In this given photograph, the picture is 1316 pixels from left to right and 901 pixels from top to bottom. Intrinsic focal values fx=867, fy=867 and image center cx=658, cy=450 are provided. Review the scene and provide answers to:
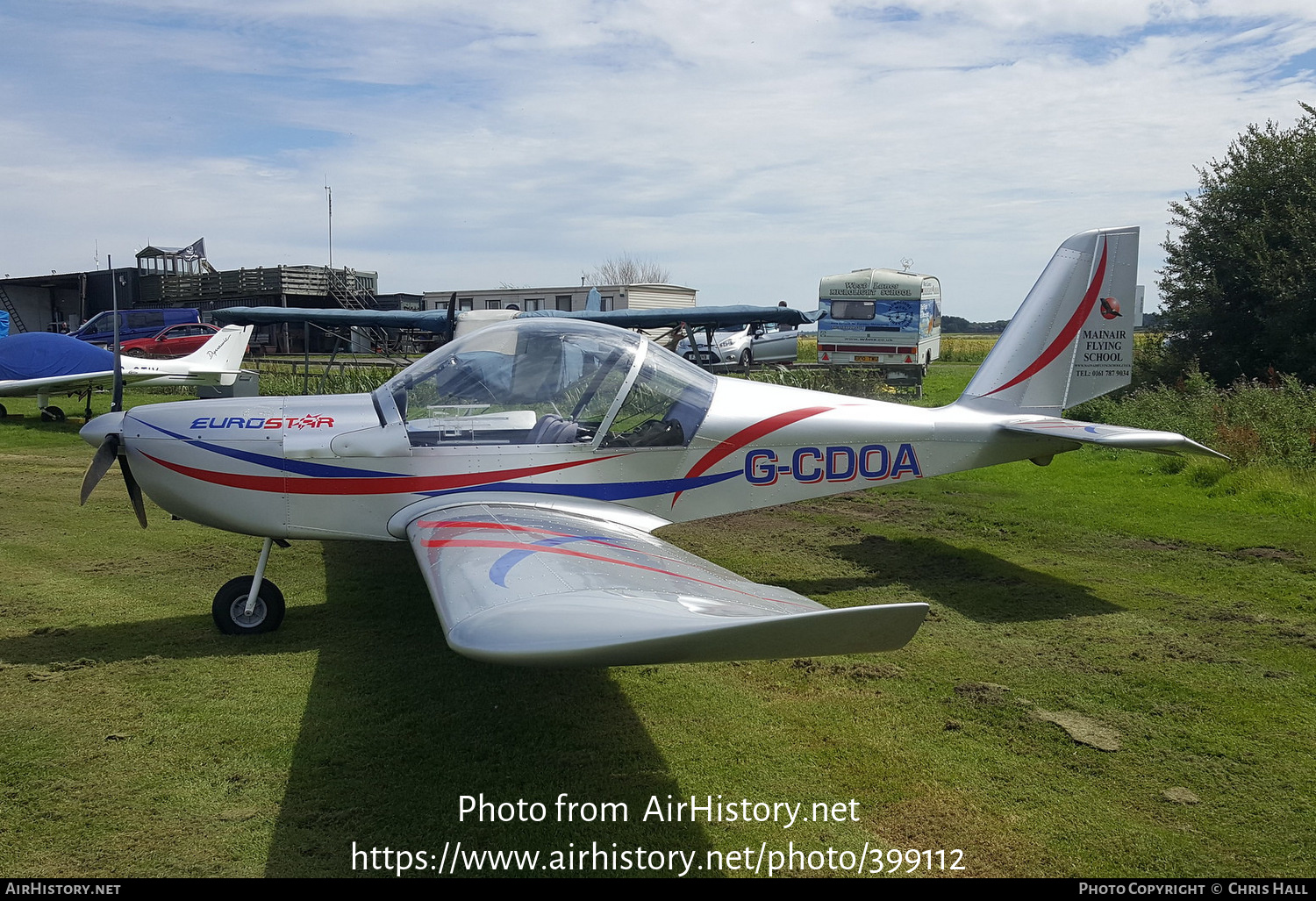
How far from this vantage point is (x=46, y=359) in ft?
51.3

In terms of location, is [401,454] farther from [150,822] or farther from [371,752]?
[150,822]

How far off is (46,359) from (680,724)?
1633 centimetres

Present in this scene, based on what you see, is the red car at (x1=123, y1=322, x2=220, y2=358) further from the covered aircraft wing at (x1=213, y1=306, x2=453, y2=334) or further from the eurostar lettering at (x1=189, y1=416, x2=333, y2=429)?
the eurostar lettering at (x1=189, y1=416, x2=333, y2=429)

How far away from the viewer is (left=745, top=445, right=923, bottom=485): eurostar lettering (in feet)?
18.8

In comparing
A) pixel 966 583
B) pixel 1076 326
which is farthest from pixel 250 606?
pixel 1076 326

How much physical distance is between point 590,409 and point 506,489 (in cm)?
71

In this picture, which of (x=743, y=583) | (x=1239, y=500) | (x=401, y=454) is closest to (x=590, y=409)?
(x=401, y=454)

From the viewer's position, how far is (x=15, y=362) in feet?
51.4

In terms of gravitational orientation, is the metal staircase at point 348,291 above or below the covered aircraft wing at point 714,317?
above

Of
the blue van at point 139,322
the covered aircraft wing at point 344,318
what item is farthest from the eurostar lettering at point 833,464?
the blue van at point 139,322

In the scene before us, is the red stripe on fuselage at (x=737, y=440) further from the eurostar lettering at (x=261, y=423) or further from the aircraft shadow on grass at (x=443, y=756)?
the eurostar lettering at (x=261, y=423)

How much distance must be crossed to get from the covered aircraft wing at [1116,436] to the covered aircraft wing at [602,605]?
3.18 m

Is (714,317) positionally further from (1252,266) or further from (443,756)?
(443,756)

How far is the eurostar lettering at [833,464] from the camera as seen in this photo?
18.8 ft
